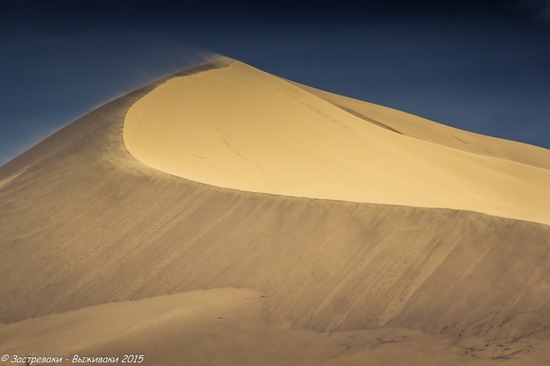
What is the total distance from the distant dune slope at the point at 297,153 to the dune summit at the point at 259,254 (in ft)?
0.61

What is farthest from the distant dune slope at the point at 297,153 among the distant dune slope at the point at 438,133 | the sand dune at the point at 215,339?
the distant dune slope at the point at 438,133

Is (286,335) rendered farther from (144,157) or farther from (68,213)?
(144,157)

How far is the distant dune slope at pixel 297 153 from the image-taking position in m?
25.5

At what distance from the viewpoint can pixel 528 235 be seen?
16.2 metres

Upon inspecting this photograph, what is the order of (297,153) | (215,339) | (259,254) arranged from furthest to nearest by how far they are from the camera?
(297,153), (259,254), (215,339)

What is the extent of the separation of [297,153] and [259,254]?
42.5 feet

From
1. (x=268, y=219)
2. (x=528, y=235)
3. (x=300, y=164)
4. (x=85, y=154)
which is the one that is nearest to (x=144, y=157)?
(x=85, y=154)

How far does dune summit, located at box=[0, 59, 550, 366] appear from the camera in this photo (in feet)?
49.5

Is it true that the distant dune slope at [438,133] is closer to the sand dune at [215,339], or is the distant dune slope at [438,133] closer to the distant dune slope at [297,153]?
the distant dune slope at [297,153]

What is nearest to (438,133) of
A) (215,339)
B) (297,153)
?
(297,153)

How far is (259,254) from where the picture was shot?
62.0 ft

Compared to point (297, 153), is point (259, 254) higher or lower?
lower

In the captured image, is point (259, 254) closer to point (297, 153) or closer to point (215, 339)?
point (215, 339)

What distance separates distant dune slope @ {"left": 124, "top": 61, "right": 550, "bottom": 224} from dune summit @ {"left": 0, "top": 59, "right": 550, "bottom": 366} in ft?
0.61
